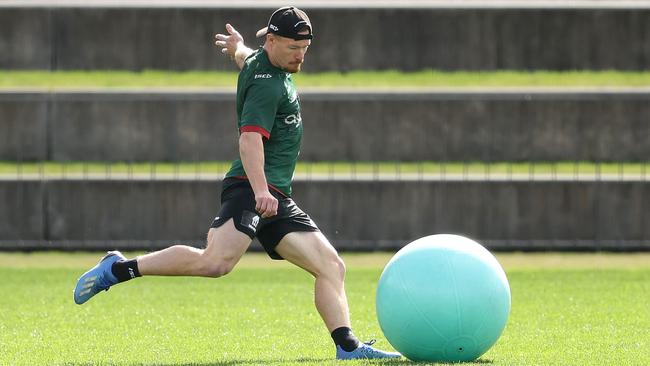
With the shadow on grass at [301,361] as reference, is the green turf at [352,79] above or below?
below

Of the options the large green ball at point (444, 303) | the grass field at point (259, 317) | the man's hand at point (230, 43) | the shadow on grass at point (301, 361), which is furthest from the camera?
the man's hand at point (230, 43)

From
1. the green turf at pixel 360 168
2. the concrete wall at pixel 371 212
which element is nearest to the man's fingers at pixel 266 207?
the concrete wall at pixel 371 212

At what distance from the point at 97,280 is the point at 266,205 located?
1.25 metres

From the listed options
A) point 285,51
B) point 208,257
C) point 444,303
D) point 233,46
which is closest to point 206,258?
Answer: point 208,257

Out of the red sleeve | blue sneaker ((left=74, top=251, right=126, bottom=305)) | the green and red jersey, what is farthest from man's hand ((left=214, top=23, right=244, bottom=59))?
blue sneaker ((left=74, top=251, right=126, bottom=305))

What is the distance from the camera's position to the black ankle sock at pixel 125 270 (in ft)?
26.6

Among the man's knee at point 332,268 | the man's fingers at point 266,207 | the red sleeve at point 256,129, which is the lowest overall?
the man's knee at point 332,268

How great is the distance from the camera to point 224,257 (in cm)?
798

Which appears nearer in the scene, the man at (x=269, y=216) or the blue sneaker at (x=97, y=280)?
the man at (x=269, y=216)

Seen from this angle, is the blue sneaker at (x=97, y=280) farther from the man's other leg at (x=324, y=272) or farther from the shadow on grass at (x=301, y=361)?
the man's other leg at (x=324, y=272)

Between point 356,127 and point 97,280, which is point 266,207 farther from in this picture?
point 356,127

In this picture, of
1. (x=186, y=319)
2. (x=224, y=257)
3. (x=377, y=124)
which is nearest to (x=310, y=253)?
(x=224, y=257)

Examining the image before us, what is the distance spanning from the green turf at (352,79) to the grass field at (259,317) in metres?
4.81

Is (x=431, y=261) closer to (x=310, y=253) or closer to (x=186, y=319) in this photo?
(x=310, y=253)
